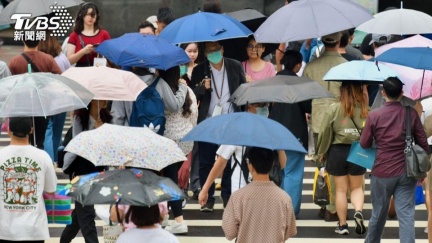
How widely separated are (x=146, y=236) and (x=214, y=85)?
586cm

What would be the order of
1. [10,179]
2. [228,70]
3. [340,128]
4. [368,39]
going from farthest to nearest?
1. [368,39]
2. [228,70]
3. [340,128]
4. [10,179]

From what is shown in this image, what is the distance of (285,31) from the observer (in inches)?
497

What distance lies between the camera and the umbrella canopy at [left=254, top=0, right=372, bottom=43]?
1253 cm

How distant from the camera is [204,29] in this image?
13.0 meters

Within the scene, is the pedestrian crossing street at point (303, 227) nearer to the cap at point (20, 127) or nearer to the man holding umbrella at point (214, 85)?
the man holding umbrella at point (214, 85)

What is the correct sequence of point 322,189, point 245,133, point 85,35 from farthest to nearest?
point 85,35, point 322,189, point 245,133

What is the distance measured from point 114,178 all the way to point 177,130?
4.43 metres

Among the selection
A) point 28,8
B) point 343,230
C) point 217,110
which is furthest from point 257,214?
point 28,8

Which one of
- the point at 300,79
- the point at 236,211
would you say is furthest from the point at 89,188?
the point at 300,79

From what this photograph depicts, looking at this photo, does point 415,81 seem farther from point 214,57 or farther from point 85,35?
point 85,35

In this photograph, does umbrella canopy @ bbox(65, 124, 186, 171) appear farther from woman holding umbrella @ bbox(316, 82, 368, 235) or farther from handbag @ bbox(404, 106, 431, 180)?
woman holding umbrella @ bbox(316, 82, 368, 235)

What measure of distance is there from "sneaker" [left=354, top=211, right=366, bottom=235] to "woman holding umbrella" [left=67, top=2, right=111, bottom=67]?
16.1ft

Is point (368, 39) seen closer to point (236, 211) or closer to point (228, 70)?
point (228, 70)

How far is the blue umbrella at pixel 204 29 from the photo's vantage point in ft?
42.5
